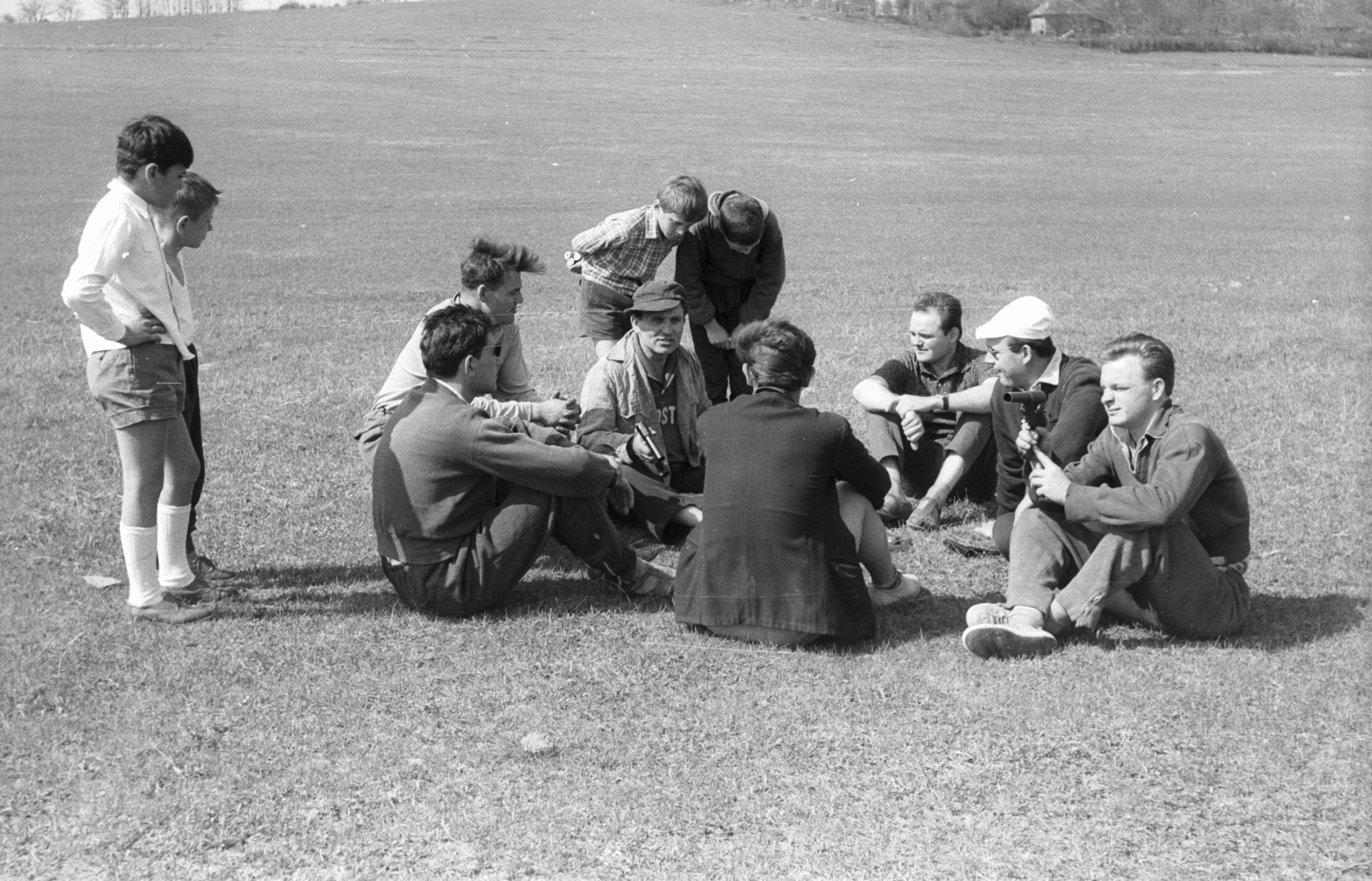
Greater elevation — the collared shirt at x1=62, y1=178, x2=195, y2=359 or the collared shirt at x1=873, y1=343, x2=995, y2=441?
the collared shirt at x1=62, y1=178, x2=195, y2=359

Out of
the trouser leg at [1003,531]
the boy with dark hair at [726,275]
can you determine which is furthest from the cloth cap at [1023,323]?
the boy with dark hair at [726,275]

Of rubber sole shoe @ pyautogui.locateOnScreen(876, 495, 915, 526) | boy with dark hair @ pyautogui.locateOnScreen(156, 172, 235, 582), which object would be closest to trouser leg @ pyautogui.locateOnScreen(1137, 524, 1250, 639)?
rubber sole shoe @ pyautogui.locateOnScreen(876, 495, 915, 526)

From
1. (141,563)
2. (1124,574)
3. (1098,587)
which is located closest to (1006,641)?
(1098,587)

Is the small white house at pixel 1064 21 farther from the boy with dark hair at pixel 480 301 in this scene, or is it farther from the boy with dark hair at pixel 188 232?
the boy with dark hair at pixel 188 232

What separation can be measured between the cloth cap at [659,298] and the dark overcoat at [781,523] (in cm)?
132

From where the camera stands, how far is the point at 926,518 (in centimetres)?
732

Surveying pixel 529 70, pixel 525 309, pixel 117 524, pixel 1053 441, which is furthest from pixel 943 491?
pixel 529 70

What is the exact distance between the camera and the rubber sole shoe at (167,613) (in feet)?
19.0

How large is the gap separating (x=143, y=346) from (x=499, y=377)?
2.07 m

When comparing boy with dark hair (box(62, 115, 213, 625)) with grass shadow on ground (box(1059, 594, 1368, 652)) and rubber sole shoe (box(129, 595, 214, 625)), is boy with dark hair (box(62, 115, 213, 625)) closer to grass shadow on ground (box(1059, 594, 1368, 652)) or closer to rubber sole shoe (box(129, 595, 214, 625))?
rubber sole shoe (box(129, 595, 214, 625))

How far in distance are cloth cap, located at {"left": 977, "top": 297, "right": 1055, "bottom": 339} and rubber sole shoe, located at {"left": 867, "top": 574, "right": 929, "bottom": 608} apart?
1.23m

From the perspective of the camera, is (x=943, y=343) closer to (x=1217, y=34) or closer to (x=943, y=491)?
(x=943, y=491)

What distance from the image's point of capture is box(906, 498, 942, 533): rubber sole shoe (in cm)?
733

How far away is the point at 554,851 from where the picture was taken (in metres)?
4.04
